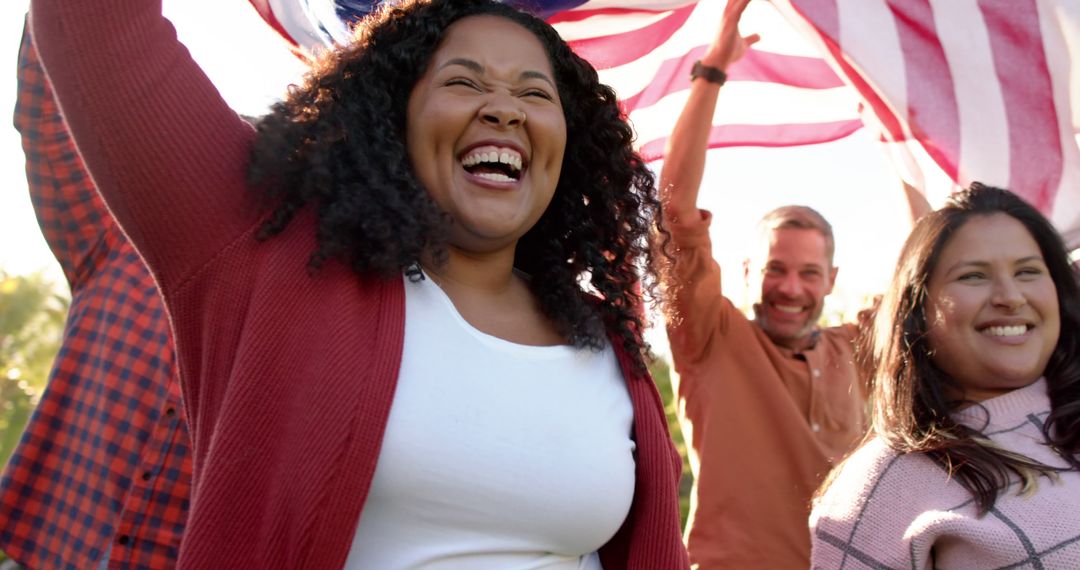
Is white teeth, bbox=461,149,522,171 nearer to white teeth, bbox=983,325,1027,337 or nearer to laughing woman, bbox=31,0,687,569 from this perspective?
laughing woman, bbox=31,0,687,569

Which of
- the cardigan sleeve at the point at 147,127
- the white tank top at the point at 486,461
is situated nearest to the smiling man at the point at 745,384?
the white tank top at the point at 486,461

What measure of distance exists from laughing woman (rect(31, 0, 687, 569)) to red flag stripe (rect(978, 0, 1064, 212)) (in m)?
1.50

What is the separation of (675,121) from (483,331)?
2054 mm

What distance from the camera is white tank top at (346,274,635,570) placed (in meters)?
1.61

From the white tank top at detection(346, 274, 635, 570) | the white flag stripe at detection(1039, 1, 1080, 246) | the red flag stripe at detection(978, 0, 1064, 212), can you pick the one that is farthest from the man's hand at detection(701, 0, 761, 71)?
the white tank top at detection(346, 274, 635, 570)

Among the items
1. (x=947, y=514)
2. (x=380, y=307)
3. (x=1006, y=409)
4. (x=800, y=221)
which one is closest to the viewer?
(x=380, y=307)

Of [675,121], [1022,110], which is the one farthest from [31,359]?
[1022,110]

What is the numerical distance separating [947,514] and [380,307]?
1.31 meters

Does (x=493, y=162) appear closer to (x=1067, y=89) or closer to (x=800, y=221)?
(x=1067, y=89)

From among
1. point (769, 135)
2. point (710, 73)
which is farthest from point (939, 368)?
point (769, 135)

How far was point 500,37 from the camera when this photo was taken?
6.67 ft

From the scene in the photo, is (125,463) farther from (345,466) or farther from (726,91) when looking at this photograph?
(726,91)

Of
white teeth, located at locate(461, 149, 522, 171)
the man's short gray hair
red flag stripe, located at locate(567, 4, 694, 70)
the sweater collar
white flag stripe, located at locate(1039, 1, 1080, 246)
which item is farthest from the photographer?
the man's short gray hair

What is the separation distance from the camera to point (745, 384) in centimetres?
349
